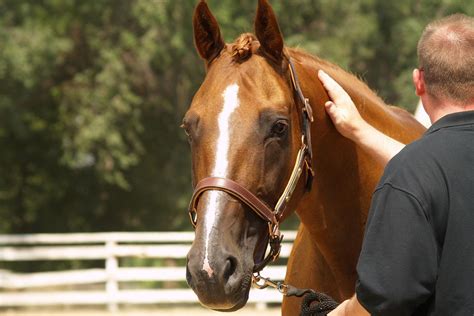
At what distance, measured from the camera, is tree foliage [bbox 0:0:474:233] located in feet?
59.0

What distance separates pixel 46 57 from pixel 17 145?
376 centimetres

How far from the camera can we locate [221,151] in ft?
10.4

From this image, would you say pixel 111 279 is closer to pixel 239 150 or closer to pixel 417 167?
pixel 239 150

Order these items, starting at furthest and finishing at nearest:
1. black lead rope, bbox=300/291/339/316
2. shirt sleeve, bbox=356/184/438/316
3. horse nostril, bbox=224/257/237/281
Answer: black lead rope, bbox=300/291/339/316 < horse nostril, bbox=224/257/237/281 < shirt sleeve, bbox=356/184/438/316

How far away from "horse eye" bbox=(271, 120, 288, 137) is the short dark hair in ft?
2.94

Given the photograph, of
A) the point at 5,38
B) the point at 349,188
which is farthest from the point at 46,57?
the point at 349,188

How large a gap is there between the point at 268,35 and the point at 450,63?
4.25 ft

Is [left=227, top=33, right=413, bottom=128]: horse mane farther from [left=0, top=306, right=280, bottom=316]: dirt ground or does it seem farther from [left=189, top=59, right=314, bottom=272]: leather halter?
[left=0, top=306, right=280, bottom=316]: dirt ground

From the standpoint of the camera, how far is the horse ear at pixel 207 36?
3.68m

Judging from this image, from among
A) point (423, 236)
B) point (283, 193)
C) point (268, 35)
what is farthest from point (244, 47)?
point (423, 236)

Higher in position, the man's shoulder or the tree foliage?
the man's shoulder

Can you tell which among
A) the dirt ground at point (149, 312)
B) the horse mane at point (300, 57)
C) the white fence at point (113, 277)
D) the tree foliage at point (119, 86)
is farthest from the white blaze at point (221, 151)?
the tree foliage at point (119, 86)

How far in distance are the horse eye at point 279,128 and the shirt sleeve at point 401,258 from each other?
3.33ft

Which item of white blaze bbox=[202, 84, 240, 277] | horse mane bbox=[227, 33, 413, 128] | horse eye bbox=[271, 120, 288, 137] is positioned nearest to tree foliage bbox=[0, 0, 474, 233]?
horse mane bbox=[227, 33, 413, 128]
